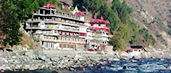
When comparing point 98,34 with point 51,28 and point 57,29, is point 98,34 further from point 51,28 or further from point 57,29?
point 51,28

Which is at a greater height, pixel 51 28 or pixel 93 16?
pixel 93 16

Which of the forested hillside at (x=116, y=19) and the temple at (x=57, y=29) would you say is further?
the forested hillside at (x=116, y=19)

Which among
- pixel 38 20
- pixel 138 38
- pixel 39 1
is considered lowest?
pixel 138 38

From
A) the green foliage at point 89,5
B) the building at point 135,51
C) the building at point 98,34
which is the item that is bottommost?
the building at point 135,51

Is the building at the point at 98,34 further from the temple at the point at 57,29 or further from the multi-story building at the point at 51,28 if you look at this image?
the multi-story building at the point at 51,28

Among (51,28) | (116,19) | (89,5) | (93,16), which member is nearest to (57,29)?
(51,28)

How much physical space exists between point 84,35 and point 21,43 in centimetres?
3877

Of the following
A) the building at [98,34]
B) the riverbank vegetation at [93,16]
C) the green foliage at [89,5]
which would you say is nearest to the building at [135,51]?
the riverbank vegetation at [93,16]

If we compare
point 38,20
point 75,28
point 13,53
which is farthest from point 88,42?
point 13,53

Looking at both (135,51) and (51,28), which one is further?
(135,51)

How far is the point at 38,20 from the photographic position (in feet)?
284

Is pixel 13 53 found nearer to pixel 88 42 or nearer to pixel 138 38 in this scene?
pixel 88 42

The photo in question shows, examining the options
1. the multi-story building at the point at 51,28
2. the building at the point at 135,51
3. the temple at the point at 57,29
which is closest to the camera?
the multi-story building at the point at 51,28

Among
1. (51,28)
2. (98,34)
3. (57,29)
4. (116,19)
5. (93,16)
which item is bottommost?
(98,34)
